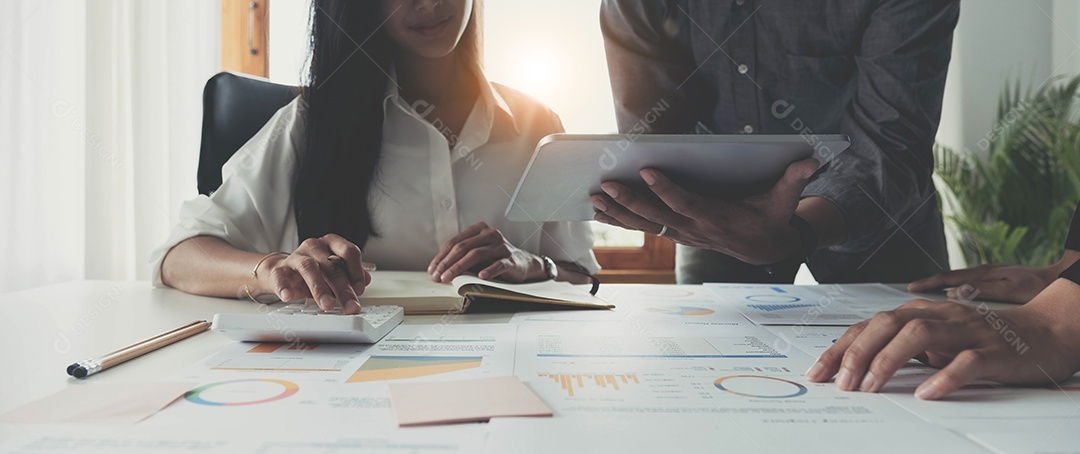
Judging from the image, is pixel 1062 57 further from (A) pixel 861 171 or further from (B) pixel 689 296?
(B) pixel 689 296

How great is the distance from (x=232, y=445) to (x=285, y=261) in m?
0.51

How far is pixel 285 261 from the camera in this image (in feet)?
2.93

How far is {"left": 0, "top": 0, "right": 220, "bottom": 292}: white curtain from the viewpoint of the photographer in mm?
1946

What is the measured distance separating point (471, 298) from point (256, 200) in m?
0.55

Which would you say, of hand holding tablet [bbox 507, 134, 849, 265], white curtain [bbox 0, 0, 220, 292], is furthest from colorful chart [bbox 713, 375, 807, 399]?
white curtain [bbox 0, 0, 220, 292]

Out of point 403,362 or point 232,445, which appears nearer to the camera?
point 232,445

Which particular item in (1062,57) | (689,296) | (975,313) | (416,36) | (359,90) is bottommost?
(689,296)

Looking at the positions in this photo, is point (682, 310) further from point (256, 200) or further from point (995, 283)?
point (256, 200)

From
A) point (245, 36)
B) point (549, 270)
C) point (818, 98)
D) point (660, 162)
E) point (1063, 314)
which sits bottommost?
point (549, 270)

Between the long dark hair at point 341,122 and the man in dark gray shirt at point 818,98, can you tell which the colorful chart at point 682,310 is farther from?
the long dark hair at point 341,122

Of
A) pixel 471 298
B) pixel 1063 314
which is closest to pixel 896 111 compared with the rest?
pixel 1063 314

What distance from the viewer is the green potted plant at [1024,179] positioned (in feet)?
7.84

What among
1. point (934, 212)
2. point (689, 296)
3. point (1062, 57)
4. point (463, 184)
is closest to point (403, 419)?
point (689, 296)

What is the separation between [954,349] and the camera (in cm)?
55
